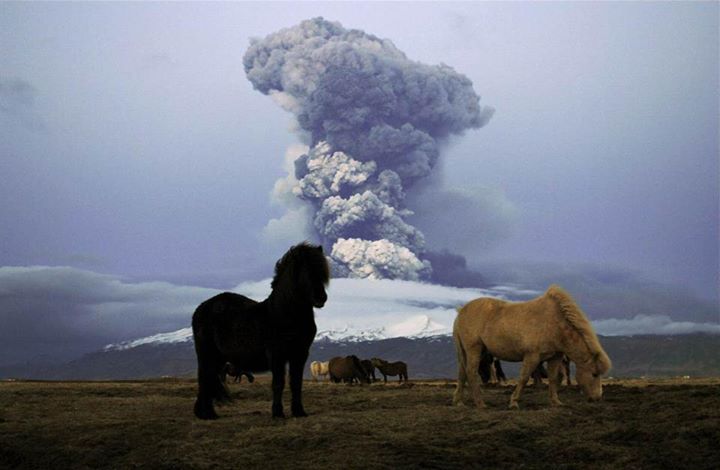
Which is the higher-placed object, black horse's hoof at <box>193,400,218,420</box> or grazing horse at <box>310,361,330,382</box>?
grazing horse at <box>310,361,330,382</box>

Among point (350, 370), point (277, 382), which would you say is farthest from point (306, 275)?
point (350, 370)

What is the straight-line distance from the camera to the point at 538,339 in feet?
58.5

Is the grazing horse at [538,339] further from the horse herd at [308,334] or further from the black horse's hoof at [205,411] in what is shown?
the black horse's hoof at [205,411]

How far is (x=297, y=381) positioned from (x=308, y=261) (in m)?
2.41

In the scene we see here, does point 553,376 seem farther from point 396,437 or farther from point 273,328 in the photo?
point 273,328

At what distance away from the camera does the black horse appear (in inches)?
673

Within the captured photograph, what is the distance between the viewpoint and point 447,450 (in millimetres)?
13922

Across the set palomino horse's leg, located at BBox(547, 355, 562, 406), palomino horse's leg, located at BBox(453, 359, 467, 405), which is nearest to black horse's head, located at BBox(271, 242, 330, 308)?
palomino horse's leg, located at BBox(453, 359, 467, 405)

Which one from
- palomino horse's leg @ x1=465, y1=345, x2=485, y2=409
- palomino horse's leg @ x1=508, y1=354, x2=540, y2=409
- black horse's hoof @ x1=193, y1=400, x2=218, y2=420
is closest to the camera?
palomino horse's leg @ x1=508, y1=354, x2=540, y2=409

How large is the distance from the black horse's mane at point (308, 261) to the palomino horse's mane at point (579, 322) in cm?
476

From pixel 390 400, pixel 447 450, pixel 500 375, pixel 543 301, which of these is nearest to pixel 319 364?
pixel 500 375

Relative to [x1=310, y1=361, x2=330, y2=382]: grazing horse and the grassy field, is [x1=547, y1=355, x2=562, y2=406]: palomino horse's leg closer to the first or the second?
the grassy field

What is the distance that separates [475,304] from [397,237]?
134 metres

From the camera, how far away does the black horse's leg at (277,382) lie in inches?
675
